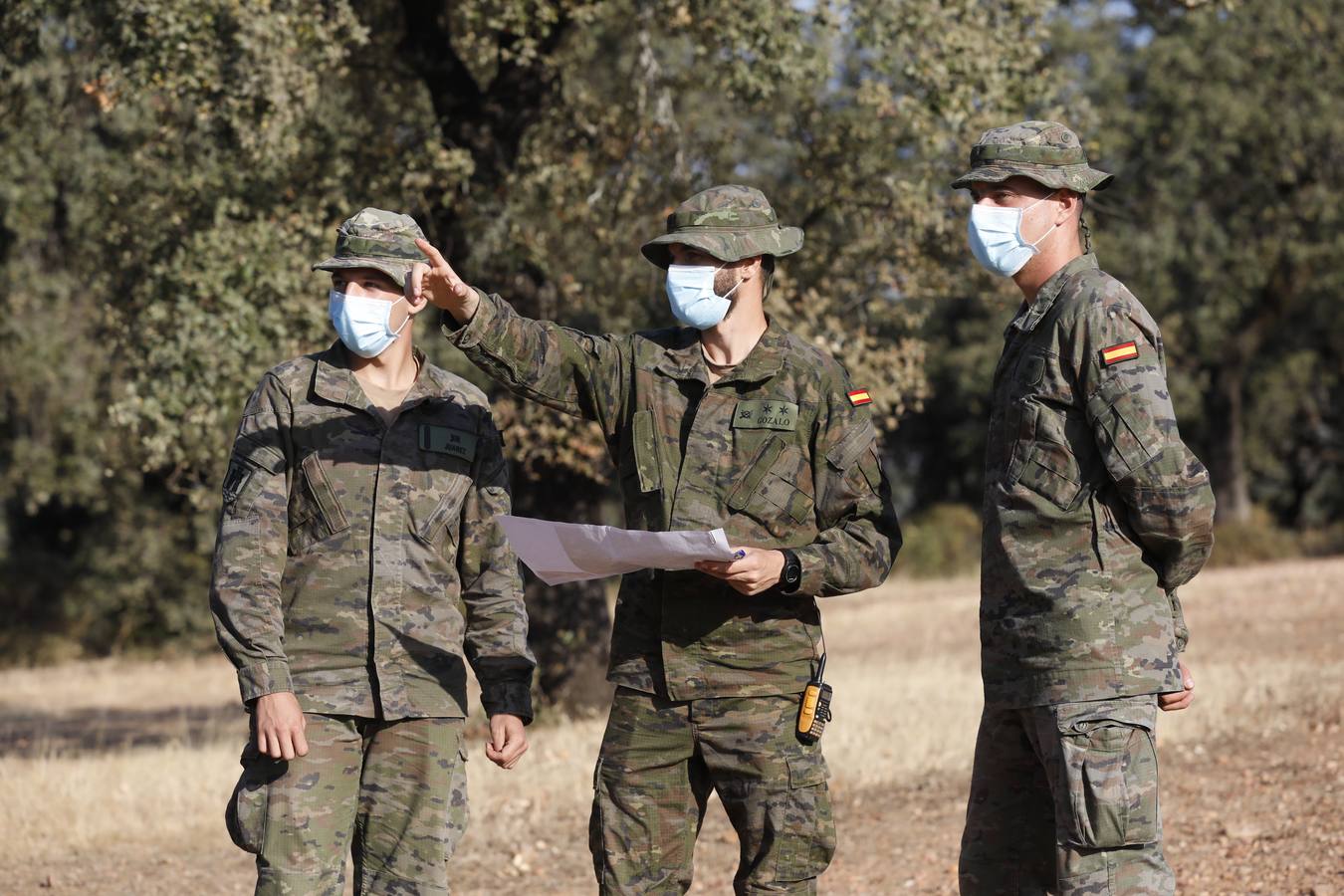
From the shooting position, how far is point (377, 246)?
4.38 meters

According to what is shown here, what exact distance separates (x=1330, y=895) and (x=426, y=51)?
7.96 meters

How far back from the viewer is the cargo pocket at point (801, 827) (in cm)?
418

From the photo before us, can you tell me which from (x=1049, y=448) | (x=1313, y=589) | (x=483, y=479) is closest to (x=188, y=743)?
(x=483, y=479)

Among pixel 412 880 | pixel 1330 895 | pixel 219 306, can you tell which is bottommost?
pixel 1330 895

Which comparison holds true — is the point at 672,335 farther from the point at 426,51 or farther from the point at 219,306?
the point at 426,51

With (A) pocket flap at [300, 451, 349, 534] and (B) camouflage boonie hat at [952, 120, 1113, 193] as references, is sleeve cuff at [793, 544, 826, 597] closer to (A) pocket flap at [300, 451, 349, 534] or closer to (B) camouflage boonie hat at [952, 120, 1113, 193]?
(B) camouflage boonie hat at [952, 120, 1113, 193]

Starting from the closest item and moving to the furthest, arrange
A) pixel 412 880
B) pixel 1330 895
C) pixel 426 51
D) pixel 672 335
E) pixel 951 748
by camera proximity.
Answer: pixel 412 880, pixel 672 335, pixel 1330 895, pixel 951 748, pixel 426 51

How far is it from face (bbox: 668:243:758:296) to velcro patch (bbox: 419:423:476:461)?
785mm

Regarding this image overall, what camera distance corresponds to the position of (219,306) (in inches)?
388

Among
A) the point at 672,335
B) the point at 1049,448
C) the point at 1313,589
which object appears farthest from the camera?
the point at 1313,589

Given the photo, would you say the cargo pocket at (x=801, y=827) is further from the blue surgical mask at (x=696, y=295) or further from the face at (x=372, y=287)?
the face at (x=372, y=287)

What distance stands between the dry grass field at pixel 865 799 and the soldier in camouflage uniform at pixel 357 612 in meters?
2.93

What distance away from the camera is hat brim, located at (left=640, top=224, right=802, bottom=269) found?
432 centimetres

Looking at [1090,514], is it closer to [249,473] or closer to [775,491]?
[775,491]
